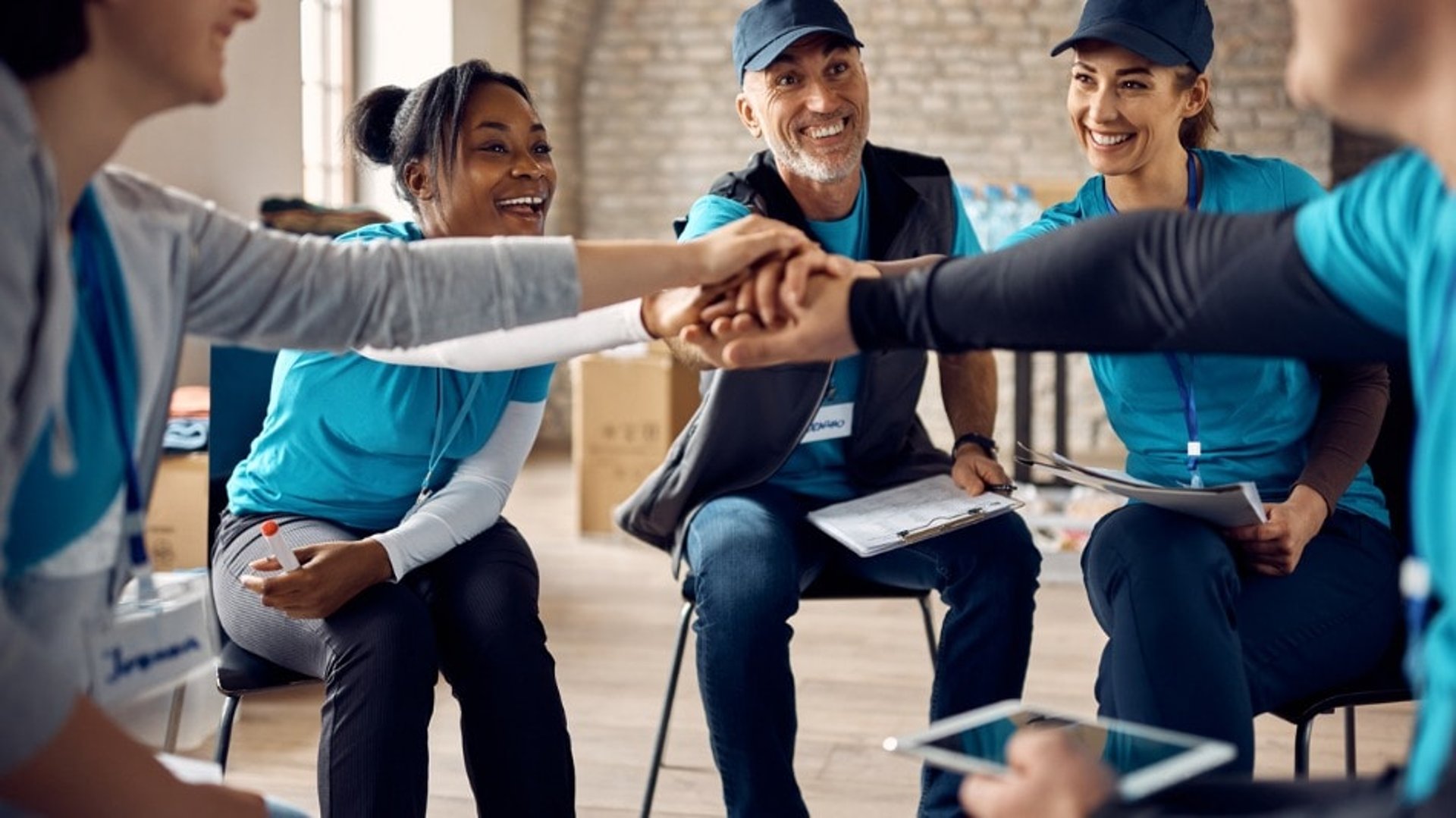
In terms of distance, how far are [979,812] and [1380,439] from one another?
144 centimetres

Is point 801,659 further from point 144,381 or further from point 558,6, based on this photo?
point 558,6

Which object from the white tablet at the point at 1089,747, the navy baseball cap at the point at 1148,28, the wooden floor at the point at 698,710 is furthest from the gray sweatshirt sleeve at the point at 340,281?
the wooden floor at the point at 698,710

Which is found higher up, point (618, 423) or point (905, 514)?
point (905, 514)

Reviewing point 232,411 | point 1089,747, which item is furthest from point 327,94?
point 1089,747

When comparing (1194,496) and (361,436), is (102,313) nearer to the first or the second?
(361,436)

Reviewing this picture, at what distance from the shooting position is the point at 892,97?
7.89m

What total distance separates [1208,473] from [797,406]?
0.64 metres

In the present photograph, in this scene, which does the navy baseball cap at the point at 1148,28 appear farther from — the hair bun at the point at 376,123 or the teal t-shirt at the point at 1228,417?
the hair bun at the point at 376,123

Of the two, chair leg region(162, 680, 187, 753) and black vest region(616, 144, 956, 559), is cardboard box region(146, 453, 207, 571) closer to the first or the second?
black vest region(616, 144, 956, 559)

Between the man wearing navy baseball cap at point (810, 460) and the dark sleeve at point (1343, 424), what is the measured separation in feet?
1.50

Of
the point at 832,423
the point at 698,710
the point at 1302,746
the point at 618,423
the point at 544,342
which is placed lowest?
the point at 698,710

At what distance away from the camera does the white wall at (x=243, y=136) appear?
436 centimetres

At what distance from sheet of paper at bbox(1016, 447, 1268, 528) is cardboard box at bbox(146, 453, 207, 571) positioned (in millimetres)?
1848

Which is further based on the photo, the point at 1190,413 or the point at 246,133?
the point at 246,133
